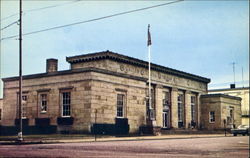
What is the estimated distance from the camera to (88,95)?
118 ft

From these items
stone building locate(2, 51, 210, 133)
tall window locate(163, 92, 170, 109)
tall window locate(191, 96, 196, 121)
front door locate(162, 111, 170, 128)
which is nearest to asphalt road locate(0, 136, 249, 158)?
stone building locate(2, 51, 210, 133)

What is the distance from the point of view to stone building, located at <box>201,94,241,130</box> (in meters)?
61.2

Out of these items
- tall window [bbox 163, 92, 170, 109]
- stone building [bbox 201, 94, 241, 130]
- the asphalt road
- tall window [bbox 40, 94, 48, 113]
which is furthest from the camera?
stone building [bbox 201, 94, 241, 130]

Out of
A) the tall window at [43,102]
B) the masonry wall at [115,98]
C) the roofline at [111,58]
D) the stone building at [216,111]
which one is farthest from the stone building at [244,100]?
the tall window at [43,102]


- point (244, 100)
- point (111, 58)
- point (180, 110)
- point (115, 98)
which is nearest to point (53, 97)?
point (115, 98)

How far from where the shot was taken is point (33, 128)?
131 ft

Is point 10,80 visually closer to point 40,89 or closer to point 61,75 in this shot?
point 40,89

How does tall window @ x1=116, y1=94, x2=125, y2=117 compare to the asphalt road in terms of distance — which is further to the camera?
tall window @ x1=116, y1=94, x2=125, y2=117

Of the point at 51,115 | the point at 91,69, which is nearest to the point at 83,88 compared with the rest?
the point at 91,69

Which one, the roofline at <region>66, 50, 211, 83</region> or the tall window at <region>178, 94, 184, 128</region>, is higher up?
the roofline at <region>66, 50, 211, 83</region>

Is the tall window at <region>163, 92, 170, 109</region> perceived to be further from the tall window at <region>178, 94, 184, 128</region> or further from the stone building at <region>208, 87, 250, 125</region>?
the stone building at <region>208, 87, 250, 125</region>

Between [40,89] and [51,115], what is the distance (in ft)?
10.5

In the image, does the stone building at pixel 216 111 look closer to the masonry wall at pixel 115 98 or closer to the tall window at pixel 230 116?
the tall window at pixel 230 116

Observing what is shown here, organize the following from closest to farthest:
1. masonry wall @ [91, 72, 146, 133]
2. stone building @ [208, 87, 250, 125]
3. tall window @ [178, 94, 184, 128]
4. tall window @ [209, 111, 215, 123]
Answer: masonry wall @ [91, 72, 146, 133] → tall window @ [178, 94, 184, 128] → tall window @ [209, 111, 215, 123] → stone building @ [208, 87, 250, 125]
